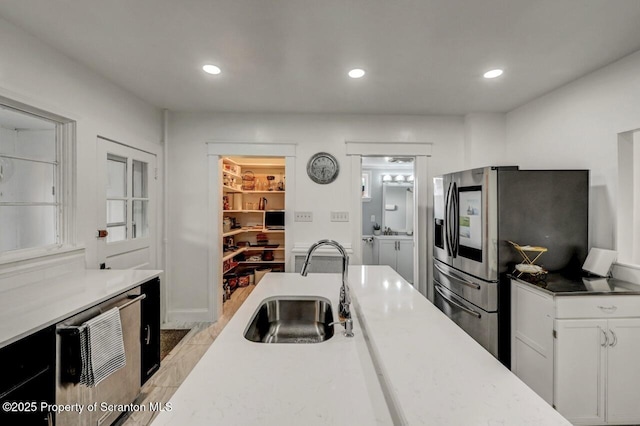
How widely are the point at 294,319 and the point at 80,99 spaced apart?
7.57 ft

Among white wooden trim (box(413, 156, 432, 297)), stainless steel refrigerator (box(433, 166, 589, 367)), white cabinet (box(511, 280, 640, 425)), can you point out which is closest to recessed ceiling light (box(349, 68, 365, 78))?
stainless steel refrigerator (box(433, 166, 589, 367))

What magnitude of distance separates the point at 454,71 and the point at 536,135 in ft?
4.10

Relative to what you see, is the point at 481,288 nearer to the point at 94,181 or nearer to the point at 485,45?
the point at 485,45

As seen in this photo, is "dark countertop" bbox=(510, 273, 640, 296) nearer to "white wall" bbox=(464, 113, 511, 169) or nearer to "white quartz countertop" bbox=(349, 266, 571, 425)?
"white quartz countertop" bbox=(349, 266, 571, 425)

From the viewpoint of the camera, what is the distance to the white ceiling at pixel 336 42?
5.05ft

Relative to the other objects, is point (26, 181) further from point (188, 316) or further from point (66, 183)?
point (188, 316)

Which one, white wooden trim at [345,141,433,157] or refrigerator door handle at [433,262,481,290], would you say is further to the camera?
white wooden trim at [345,141,433,157]

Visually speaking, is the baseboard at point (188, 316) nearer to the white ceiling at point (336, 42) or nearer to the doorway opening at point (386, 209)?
the white ceiling at point (336, 42)

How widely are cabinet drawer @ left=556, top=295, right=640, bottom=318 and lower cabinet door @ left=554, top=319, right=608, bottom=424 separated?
5cm

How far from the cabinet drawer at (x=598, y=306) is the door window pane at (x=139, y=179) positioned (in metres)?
3.61

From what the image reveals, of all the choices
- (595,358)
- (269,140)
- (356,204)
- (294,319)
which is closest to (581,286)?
(595,358)

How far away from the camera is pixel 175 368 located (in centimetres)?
236

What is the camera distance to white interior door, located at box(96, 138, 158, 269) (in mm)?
2365

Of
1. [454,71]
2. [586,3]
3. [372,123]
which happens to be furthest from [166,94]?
[586,3]
